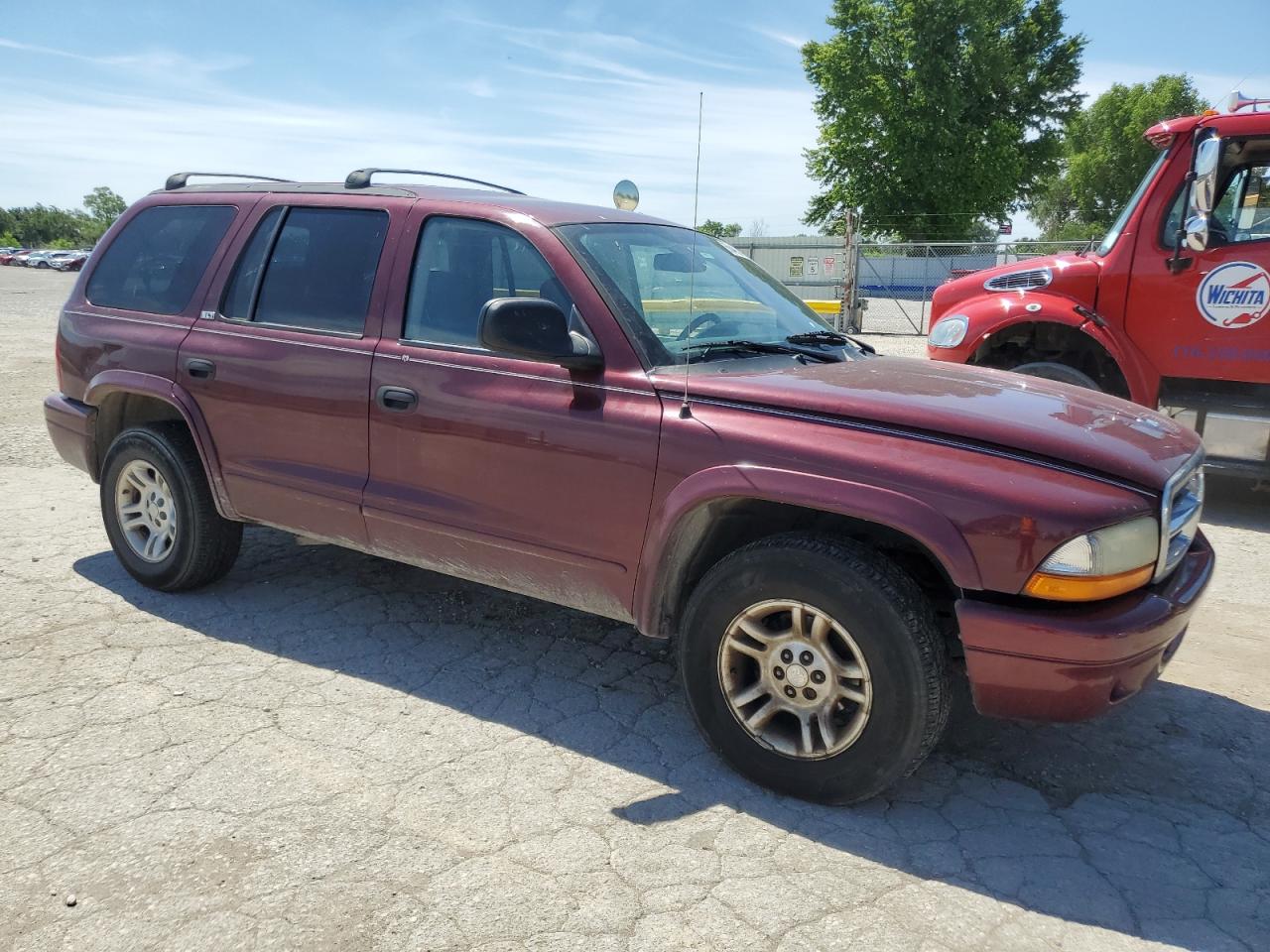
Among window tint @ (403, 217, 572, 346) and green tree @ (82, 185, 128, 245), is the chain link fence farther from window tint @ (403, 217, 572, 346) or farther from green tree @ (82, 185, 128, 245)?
green tree @ (82, 185, 128, 245)

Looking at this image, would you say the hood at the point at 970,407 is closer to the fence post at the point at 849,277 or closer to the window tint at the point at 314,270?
the window tint at the point at 314,270

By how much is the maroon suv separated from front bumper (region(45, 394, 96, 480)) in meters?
0.09

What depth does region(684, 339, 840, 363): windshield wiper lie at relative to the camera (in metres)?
3.40

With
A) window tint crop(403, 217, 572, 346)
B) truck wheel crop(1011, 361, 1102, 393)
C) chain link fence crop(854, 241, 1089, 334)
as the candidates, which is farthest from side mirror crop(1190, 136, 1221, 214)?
chain link fence crop(854, 241, 1089, 334)

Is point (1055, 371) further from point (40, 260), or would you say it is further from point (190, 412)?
point (40, 260)

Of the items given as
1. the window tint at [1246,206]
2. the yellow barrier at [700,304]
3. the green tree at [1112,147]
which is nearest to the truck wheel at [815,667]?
the yellow barrier at [700,304]

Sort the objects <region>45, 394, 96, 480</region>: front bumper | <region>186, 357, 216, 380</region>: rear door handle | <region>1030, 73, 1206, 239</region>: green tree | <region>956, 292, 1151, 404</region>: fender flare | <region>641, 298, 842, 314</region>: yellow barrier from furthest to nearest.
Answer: <region>1030, 73, 1206, 239</region>: green tree < <region>956, 292, 1151, 404</region>: fender flare < <region>45, 394, 96, 480</region>: front bumper < <region>186, 357, 216, 380</region>: rear door handle < <region>641, 298, 842, 314</region>: yellow barrier

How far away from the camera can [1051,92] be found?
44.3 metres

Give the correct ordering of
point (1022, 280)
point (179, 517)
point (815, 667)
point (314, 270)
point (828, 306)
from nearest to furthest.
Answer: point (815, 667), point (314, 270), point (179, 517), point (1022, 280), point (828, 306)

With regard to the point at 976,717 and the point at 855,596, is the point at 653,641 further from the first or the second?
the point at 855,596

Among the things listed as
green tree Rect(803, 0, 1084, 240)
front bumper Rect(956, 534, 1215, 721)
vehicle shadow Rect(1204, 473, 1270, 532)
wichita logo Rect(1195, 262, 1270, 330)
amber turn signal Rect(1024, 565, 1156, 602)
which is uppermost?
green tree Rect(803, 0, 1084, 240)

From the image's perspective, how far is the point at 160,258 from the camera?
4613 millimetres

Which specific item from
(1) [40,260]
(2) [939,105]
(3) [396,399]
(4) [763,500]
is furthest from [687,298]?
(1) [40,260]

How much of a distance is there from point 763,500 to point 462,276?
1528 millimetres
